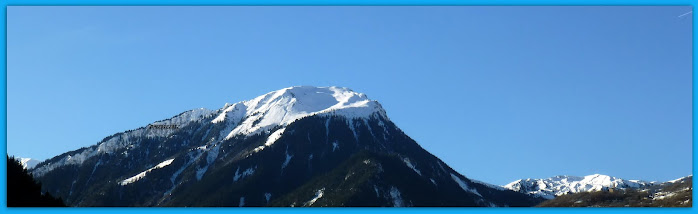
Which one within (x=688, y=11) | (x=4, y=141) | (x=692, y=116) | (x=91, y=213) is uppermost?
(x=688, y=11)

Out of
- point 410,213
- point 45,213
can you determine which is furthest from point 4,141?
point 410,213

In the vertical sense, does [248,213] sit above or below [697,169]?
below

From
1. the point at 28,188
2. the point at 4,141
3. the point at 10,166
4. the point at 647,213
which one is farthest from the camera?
the point at 10,166

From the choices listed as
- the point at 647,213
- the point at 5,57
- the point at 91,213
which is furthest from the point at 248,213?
the point at 647,213

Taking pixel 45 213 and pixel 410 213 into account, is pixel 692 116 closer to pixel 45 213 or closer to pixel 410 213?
pixel 410 213

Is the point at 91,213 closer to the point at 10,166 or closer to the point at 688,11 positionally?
the point at 688,11

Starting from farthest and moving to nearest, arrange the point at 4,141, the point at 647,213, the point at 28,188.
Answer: the point at 28,188
the point at 4,141
the point at 647,213

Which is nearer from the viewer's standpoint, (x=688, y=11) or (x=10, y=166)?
(x=688, y=11)

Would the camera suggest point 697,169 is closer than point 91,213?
No

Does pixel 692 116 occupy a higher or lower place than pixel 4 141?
higher
